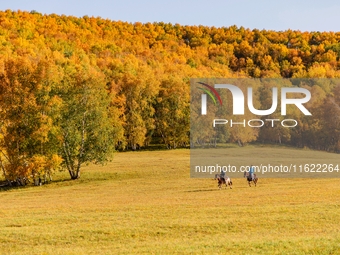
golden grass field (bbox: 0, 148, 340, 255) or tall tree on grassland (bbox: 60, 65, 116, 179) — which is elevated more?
tall tree on grassland (bbox: 60, 65, 116, 179)

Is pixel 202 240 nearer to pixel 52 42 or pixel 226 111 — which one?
pixel 226 111

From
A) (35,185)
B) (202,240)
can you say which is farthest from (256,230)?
(35,185)

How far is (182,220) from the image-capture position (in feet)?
93.2

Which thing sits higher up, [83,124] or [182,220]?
[83,124]

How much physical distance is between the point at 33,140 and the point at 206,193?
27.0m

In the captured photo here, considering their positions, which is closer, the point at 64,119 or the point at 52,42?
the point at 64,119

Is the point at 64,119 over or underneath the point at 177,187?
over

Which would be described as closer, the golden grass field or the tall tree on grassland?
the golden grass field

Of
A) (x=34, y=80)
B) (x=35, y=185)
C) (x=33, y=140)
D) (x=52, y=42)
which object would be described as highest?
(x=52, y=42)

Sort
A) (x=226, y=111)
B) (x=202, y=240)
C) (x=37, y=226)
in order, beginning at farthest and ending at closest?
(x=226, y=111) < (x=37, y=226) < (x=202, y=240)

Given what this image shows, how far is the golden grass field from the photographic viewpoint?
2234cm

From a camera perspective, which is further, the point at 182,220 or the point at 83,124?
the point at 83,124

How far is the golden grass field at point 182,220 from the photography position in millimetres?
22344

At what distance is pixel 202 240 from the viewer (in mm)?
23594
